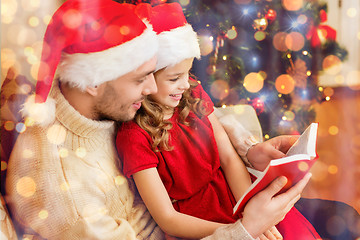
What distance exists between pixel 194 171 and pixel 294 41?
1688 millimetres

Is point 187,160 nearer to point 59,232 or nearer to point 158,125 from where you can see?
point 158,125

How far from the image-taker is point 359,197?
2203 millimetres

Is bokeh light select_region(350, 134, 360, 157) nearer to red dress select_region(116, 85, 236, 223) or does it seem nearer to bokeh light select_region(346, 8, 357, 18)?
bokeh light select_region(346, 8, 357, 18)

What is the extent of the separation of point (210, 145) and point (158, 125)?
0.80 feet

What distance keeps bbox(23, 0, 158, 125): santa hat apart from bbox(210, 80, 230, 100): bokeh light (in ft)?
3.75

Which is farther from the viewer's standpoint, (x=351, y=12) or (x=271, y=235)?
(x=351, y=12)

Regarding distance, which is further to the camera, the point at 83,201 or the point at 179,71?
the point at 179,71

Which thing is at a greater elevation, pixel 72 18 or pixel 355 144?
pixel 72 18

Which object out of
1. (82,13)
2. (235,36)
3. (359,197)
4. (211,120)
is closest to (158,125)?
(211,120)

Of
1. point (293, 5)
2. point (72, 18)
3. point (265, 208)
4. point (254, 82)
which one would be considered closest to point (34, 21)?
point (72, 18)

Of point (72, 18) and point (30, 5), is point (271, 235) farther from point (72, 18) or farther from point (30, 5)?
point (30, 5)

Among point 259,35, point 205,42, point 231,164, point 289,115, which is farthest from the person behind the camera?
point 289,115

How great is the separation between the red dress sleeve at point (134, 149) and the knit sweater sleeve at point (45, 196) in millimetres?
176

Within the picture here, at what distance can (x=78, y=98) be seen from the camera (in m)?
0.94
